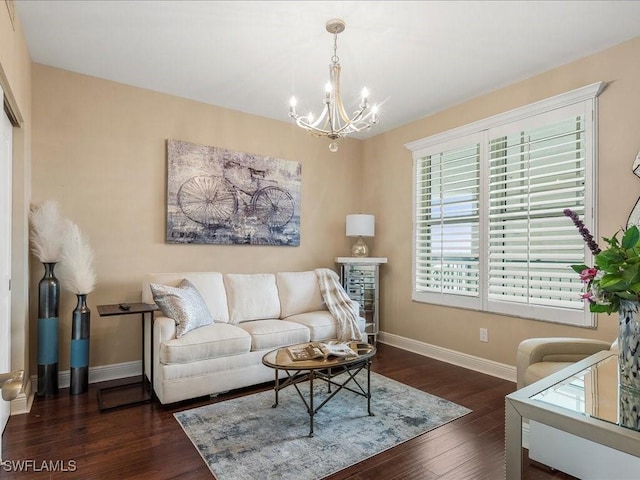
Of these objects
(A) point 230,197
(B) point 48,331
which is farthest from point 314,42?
(B) point 48,331

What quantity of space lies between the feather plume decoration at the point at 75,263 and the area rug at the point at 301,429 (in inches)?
52.6

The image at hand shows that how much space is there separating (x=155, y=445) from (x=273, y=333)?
1240mm

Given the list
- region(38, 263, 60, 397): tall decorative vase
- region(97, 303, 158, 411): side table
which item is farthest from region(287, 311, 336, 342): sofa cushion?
region(38, 263, 60, 397): tall decorative vase

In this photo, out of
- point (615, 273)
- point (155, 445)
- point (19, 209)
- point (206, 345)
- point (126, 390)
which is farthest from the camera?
point (126, 390)

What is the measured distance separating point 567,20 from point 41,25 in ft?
12.0

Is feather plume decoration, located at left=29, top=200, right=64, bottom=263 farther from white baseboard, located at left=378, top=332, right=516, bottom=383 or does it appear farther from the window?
white baseboard, located at left=378, top=332, right=516, bottom=383

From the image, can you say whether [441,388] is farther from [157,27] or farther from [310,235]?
[157,27]

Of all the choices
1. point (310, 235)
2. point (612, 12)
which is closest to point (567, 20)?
point (612, 12)

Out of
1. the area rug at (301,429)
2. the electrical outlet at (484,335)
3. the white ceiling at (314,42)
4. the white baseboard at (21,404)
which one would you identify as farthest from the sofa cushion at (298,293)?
the white baseboard at (21,404)

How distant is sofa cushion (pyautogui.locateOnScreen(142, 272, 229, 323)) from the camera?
Answer: 3.35m

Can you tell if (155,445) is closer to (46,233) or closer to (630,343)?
(46,233)

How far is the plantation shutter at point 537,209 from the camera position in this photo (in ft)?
9.87

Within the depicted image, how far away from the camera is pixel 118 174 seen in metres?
3.47

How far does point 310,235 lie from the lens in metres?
4.69
